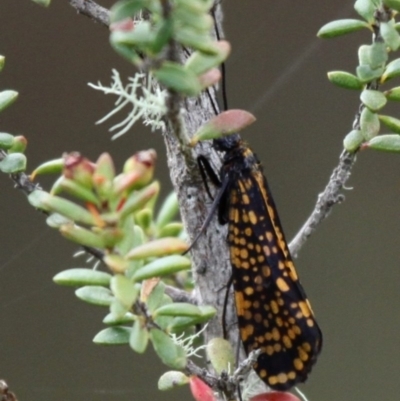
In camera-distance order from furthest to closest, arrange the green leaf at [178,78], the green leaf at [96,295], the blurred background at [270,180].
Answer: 1. the blurred background at [270,180]
2. the green leaf at [96,295]
3. the green leaf at [178,78]

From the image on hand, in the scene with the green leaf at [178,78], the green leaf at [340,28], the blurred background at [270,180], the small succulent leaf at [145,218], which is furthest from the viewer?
the blurred background at [270,180]

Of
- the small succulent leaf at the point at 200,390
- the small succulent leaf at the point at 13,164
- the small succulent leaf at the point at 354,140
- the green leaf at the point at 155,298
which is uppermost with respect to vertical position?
the small succulent leaf at the point at 13,164

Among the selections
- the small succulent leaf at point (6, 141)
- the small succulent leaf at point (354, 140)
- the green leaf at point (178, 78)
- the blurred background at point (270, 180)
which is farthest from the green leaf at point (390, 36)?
the blurred background at point (270, 180)

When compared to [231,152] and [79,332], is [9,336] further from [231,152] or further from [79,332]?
[231,152]

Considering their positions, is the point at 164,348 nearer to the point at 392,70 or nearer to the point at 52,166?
the point at 52,166

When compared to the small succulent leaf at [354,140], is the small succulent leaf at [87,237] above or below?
below

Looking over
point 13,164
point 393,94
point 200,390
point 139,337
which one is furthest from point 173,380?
point 393,94

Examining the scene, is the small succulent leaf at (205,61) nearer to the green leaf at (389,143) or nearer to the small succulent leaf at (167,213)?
the green leaf at (389,143)
